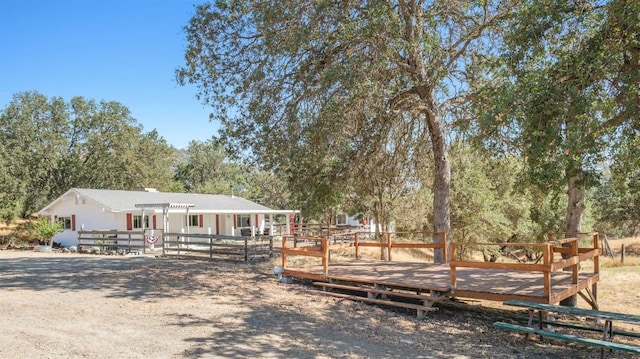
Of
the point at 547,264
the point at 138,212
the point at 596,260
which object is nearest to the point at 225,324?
the point at 547,264

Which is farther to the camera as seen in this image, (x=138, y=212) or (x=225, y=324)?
(x=138, y=212)

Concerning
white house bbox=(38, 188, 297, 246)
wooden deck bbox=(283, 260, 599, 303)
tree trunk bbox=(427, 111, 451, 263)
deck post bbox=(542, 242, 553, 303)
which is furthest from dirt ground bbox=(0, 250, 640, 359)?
white house bbox=(38, 188, 297, 246)

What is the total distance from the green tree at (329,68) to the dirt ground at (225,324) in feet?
11.9

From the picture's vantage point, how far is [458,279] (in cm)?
1028

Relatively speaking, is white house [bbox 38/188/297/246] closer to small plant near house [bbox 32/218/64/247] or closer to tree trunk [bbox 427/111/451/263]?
small plant near house [bbox 32/218/64/247]

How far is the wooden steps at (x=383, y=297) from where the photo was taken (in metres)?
9.34

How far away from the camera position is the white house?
82.4 feet

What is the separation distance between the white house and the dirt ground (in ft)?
39.4

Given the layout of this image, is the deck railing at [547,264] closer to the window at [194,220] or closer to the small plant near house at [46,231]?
the small plant near house at [46,231]

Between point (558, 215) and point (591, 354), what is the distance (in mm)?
17447

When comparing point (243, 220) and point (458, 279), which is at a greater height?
point (243, 220)

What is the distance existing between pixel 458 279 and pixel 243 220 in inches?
1013

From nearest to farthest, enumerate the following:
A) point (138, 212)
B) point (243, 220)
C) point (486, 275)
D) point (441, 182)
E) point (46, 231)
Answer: point (486, 275)
point (441, 182)
point (46, 231)
point (138, 212)
point (243, 220)

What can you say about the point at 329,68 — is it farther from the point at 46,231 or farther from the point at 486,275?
the point at 46,231
